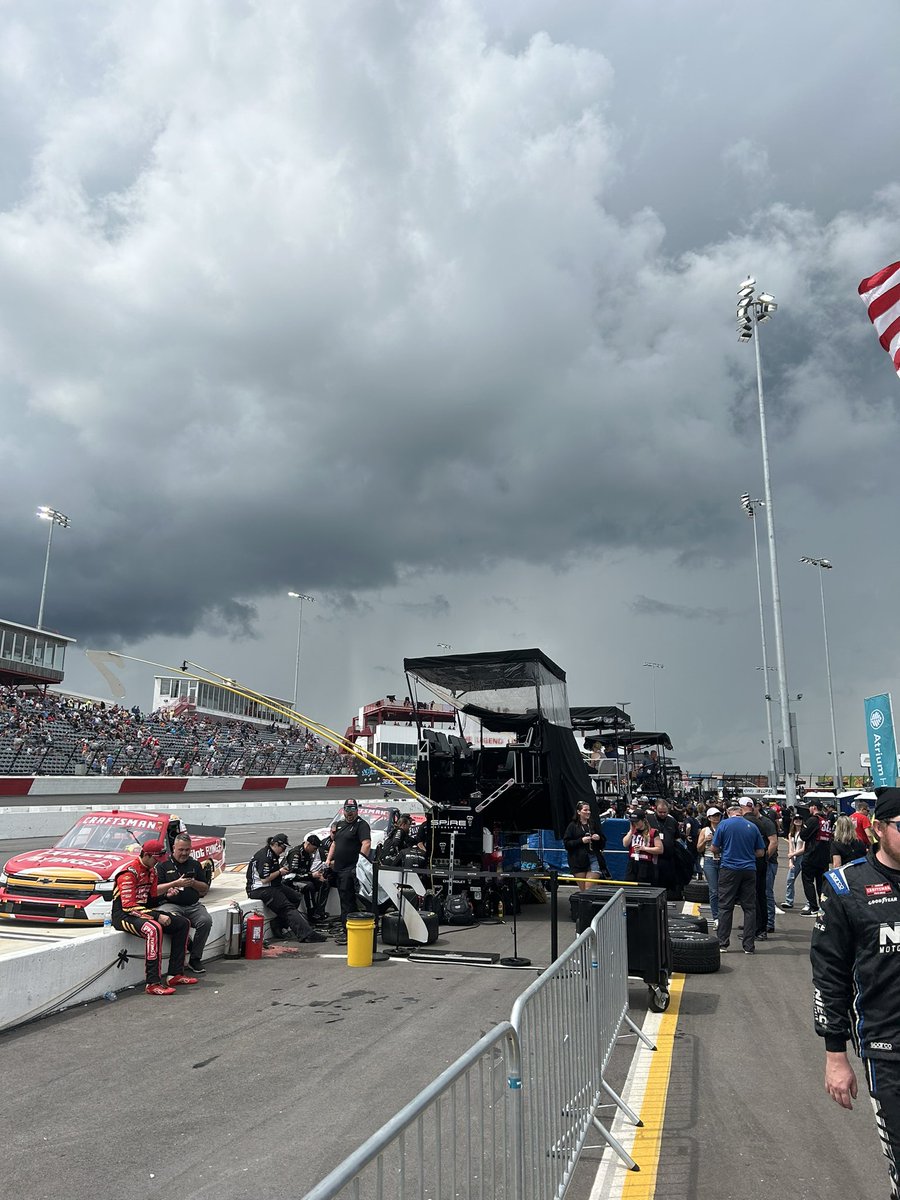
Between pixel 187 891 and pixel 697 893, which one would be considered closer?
pixel 187 891

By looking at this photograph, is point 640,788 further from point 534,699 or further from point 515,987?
point 515,987

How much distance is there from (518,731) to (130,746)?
30.7 meters

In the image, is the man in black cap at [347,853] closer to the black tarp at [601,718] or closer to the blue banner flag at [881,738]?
the black tarp at [601,718]

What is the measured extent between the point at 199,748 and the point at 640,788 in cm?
2595

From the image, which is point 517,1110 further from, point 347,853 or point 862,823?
point 862,823

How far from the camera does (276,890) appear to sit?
1098 cm

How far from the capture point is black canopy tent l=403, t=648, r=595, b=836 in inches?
517

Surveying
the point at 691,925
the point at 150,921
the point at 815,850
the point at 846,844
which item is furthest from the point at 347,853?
the point at 815,850

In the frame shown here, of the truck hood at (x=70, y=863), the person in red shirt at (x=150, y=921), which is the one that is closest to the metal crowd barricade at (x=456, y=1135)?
the person in red shirt at (x=150, y=921)

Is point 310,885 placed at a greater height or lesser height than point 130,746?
lesser

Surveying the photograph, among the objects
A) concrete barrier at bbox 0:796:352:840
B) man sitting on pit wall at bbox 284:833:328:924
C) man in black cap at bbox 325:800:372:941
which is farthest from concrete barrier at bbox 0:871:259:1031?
concrete barrier at bbox 0:796:352:840

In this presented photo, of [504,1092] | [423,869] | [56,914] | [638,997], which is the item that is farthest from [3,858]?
[504,1092]

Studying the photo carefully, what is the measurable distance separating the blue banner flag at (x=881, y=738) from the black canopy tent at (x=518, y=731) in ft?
40.4

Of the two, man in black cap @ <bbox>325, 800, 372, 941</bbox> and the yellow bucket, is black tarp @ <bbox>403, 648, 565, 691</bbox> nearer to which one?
man in black cap @ <bbox>325, 800, 372, 941</bbox>
